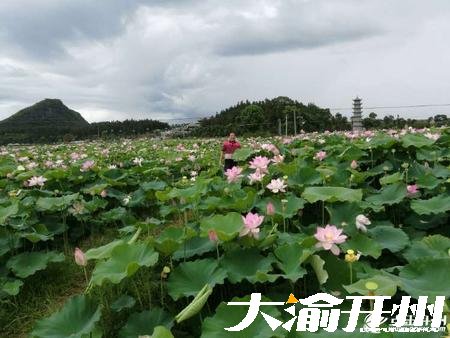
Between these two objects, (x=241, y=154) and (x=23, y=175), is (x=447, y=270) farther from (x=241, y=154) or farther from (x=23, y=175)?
(x=23, y=175)

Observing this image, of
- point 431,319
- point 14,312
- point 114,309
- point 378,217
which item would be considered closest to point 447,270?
point 431,319

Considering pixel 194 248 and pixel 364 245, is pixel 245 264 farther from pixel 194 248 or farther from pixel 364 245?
pixel 364 245

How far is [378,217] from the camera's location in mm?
3277

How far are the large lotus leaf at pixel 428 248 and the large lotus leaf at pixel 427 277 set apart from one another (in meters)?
0.42

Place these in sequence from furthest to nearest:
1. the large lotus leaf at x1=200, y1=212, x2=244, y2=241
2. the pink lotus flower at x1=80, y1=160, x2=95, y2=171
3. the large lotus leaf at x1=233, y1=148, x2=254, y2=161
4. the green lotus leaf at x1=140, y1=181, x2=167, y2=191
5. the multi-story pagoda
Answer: the multi-story pagoda, the large lotus leaf at x1=233, y1=148, x2=254, y2=161, the pink lotus flower at x1=80, y1=160, x2=95, y2=171, the green lotus leaf at x1=140, y1=181, x2=167, y2=191, the large lotus leaf at x1=200, y1=212, x2=244, y2=241

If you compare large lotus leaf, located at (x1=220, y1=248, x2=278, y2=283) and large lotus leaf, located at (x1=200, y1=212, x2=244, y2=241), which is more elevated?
large lotus leaf, located at (x1=200, y1=212, x2=244, y2=241)

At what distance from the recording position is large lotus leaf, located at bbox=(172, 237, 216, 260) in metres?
2.58

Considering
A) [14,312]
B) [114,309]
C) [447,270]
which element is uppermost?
[447,270]

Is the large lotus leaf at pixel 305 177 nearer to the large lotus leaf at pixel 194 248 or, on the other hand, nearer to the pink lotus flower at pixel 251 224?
the large lotus leaf at pixel 194 248

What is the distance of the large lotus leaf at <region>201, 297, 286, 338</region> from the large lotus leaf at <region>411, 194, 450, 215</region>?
1.42 m

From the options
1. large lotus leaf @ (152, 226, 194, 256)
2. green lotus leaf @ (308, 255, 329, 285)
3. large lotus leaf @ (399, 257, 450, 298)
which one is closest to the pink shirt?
large lotus leaf @ (152, 226, 194, 256)

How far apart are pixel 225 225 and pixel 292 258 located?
0.41 metres

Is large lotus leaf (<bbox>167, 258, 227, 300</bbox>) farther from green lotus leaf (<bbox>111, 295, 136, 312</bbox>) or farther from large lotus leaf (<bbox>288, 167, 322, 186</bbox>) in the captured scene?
large lotus leaf (<bbox>288, 167, 322, 186</bbox>)

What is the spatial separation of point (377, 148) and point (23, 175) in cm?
364
